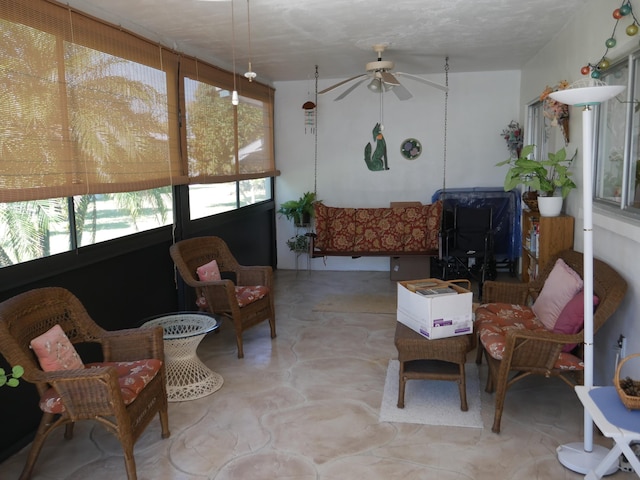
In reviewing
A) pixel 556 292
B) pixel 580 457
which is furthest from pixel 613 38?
pixel 580 457

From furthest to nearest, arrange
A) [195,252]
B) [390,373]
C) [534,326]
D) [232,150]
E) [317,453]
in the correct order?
[232,150] < [195,252] < [390,373] < [534,326] < [317,453]

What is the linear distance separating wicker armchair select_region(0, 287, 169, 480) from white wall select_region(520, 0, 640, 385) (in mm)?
2638

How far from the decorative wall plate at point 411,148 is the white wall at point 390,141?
53 millimetres

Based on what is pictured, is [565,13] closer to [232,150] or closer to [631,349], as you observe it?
[631,349]

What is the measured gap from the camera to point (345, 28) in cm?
433

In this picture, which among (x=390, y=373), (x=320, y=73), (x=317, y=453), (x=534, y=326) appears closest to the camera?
(x=317, y=453)

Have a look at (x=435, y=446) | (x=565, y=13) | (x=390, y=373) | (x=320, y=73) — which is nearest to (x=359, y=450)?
(x=435, y=446)

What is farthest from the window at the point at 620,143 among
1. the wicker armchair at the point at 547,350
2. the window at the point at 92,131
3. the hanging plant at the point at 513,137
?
the window at the point at 92,131

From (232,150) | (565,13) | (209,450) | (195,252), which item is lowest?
(209,450)

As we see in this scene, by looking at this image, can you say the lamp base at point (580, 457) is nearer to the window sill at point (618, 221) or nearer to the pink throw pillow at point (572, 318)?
the pink throw pillow at point (572, 318)

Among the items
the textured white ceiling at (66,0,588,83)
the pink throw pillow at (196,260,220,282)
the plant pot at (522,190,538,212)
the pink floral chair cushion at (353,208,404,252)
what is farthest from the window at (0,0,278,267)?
the plant pot at (522,190,538,212)

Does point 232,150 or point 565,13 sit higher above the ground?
point 565,13

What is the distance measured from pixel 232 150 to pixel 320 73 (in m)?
1.72

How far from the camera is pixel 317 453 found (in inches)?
111
